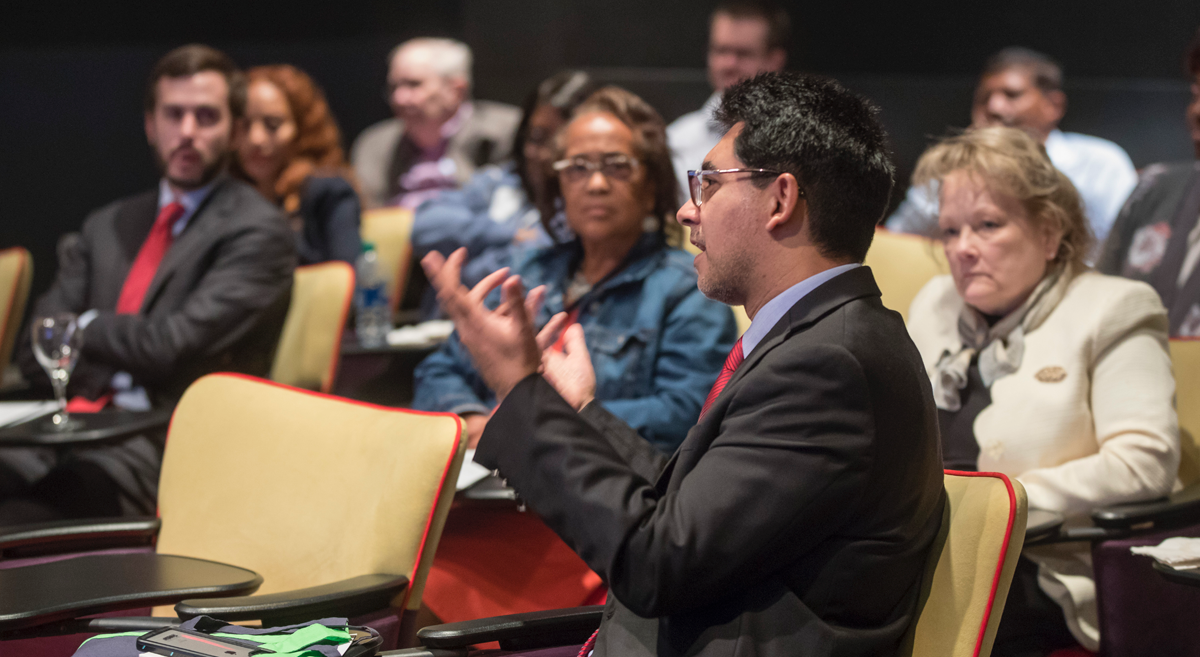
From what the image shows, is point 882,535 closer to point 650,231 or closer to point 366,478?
point 366,478

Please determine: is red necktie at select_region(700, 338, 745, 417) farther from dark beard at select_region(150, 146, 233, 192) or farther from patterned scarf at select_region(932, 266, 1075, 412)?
dark beard at select_region(150, 146, 233, 192)

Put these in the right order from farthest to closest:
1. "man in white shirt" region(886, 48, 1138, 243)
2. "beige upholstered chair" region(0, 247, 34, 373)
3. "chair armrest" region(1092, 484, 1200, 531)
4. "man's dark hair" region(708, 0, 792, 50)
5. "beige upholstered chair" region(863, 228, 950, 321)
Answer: "man's dark hair" region(708, 0, 792, 50) → "man in white shirt" region(886, 48, 1138, 243) → "beige upholstered chair" region(0, 247, 34, 373) → "beige upholstered chair" region(863, 228, 950, 321) → "chair armrest" region(1092, 484, 1200, 531)

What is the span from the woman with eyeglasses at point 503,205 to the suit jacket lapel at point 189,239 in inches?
38.4

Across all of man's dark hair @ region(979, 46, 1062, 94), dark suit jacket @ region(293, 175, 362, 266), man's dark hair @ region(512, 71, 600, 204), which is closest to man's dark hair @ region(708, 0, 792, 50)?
man's dark hair @ region(512, 71, 600, 204)

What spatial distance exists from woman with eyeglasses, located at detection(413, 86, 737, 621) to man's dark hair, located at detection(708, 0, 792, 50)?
1.82m

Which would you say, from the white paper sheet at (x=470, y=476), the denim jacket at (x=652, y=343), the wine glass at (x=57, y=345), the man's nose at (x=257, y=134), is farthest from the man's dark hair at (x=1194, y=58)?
the man's nose at (x=257, y=134)

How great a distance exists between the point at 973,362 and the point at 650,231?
88 centimetres

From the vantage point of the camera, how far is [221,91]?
3.35m

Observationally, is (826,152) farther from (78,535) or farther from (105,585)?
(78,535)

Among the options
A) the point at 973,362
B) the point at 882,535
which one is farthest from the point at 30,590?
the point at 973,362

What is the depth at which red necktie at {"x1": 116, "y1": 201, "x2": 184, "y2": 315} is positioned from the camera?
321cm

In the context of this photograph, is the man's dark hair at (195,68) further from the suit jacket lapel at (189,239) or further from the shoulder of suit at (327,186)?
the shoulder of suit at (327,186)

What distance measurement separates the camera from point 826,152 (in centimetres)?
126

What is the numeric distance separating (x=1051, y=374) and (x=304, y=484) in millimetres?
1483
